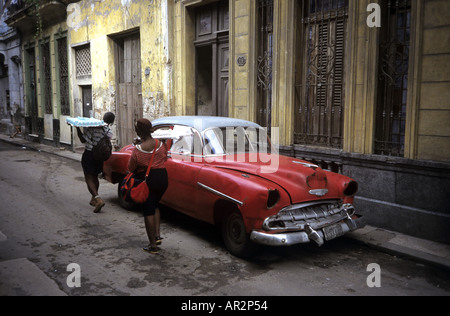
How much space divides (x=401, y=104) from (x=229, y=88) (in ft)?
12.6

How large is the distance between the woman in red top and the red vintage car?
1.92 feet

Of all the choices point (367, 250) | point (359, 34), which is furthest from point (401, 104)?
point (367, 250)

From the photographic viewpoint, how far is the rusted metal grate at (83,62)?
556 inches

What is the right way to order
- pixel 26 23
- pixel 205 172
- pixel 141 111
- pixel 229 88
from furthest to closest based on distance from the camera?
pixel 26 23, pixel 141 111, pixel 229 88, pixel 205 172

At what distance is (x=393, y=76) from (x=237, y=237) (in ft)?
11.5

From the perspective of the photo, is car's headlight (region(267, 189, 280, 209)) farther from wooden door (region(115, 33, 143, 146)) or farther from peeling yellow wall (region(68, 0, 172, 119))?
wooden door (region(115, 33, 143, 146))

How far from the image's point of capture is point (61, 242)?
5.03m

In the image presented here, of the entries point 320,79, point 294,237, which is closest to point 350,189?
point 294,237

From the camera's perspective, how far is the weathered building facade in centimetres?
534

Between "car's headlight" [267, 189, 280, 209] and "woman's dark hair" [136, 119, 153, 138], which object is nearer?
"car's headlight" [267, 189, 280, 209]

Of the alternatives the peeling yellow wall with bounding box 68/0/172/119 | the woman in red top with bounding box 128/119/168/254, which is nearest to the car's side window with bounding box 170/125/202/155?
the woman in red top with bounding box 128/119/168/254

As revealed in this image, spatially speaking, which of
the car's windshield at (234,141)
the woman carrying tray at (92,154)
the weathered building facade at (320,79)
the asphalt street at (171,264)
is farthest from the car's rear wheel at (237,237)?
the woman carrying tray at (92,154)

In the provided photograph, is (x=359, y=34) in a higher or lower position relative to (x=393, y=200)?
higher
